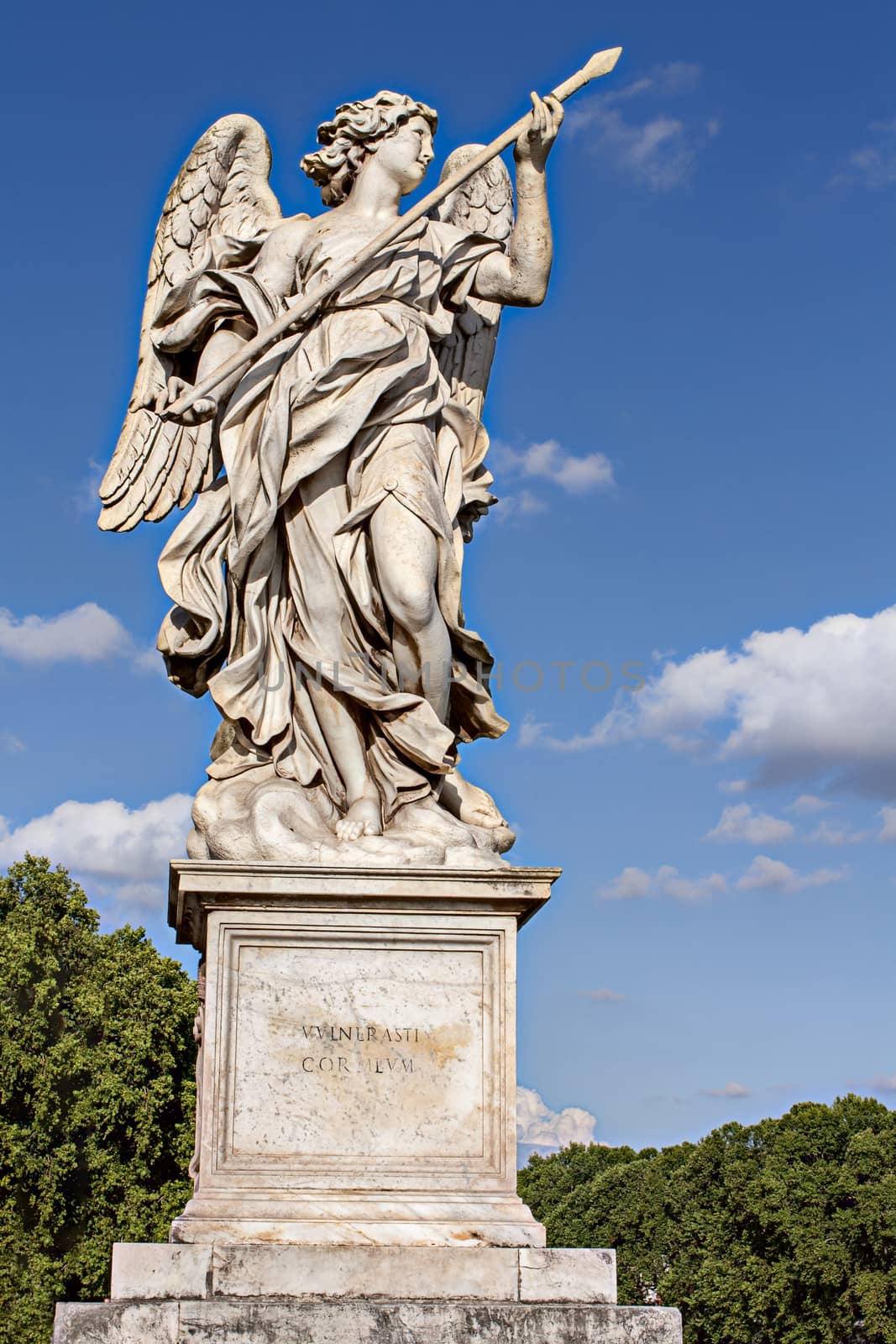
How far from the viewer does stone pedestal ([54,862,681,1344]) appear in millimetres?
5871

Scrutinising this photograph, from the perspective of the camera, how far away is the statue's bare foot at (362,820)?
698 cm

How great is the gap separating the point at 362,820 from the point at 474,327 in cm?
279

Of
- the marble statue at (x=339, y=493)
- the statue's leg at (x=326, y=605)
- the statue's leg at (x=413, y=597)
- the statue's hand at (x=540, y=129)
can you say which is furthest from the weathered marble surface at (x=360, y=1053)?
the statue's hand at (x=540, y=129)

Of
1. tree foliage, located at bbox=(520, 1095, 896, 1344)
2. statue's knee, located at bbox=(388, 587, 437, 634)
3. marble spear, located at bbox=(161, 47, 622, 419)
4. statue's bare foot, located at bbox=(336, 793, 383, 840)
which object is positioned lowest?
tree foliage, located at bbox=(520, 1095, 896, 1344)

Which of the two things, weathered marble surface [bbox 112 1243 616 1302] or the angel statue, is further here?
the angel statue

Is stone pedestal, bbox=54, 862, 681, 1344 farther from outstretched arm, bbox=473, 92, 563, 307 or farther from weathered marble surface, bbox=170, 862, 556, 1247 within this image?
outstretched arm, bbox=473, 92, 563, 307

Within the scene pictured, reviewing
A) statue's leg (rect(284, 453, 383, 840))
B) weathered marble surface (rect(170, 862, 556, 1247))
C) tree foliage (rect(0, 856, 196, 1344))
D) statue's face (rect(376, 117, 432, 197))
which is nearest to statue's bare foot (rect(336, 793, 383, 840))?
statue's leg (rect(284, 453, 383, 840))

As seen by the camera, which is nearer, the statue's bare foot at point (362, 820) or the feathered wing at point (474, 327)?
the statue's bare foot at point (362, 820)

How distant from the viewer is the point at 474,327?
8.35 meters

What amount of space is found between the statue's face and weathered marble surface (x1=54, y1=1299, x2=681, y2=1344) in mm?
5277

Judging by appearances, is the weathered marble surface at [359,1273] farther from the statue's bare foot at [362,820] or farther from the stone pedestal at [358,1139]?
the statue's bare foot at [362,820]

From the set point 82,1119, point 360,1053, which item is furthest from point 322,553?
point 82,1119

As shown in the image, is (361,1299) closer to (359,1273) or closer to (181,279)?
(359,1273)

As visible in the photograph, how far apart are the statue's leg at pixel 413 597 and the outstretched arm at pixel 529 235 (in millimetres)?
1452
